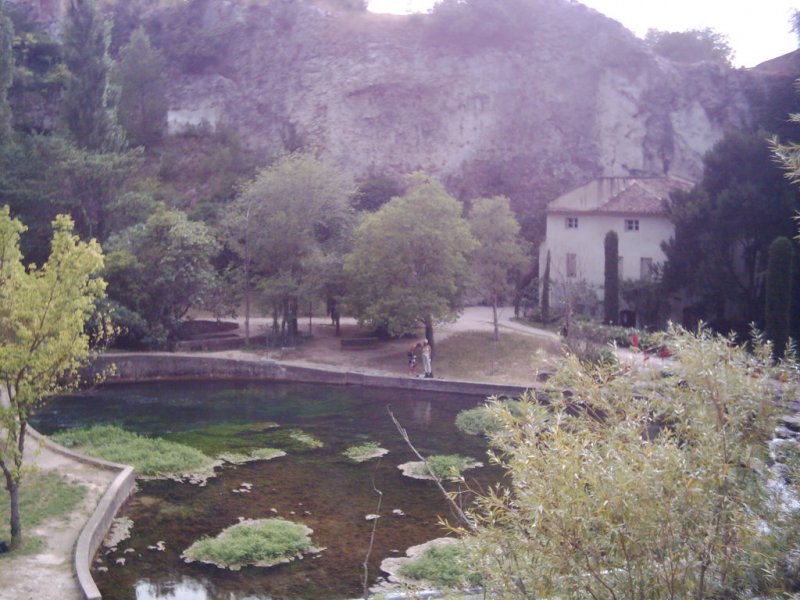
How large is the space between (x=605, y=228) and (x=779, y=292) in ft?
37.0

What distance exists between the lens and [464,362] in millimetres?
33188

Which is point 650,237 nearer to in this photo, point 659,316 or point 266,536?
point 659,316

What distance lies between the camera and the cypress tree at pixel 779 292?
100 ft

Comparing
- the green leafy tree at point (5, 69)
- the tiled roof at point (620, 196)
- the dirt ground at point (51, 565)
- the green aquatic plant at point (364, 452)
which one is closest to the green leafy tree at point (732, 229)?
the tiled roof at point (620, 196)

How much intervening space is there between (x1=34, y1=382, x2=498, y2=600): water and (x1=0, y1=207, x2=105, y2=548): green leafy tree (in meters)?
2.97

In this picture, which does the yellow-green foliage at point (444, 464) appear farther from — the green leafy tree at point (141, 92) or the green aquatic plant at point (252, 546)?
the green leafy tree at point (141, 92)

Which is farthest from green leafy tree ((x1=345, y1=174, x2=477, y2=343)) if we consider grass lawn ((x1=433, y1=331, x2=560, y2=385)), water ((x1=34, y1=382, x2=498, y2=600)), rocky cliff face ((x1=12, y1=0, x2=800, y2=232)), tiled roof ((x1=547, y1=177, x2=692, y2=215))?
rocky cliff face ((x1=12, y1=0, x2=800, y2=232))

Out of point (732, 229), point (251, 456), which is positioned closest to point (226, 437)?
point (251, 456)

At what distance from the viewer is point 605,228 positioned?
134 feet

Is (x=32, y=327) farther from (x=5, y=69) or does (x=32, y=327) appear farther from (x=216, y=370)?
(x=5, y=69)

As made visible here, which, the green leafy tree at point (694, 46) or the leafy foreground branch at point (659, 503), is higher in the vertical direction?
the green leafy tree at point (694, 46)

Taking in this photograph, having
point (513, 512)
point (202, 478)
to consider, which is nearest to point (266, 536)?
point (202, 478)

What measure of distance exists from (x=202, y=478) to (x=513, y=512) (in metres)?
14.2

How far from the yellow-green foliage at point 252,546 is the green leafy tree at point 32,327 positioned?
3081 mm
